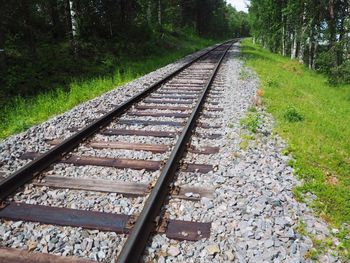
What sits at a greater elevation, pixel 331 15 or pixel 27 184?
pixel 331 15

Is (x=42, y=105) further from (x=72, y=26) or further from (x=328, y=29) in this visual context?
(x=328, y=29)

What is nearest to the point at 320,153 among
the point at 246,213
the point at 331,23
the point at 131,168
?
the point at 246,213

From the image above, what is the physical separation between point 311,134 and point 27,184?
5.14 metres

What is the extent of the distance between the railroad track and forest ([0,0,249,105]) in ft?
15.6

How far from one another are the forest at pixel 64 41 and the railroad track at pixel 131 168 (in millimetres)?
4765

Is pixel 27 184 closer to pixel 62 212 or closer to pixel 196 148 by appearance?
pixel 62 212

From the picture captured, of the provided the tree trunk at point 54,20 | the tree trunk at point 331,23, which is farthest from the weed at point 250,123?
the tree trunk at point 331,23

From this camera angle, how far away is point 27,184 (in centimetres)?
439

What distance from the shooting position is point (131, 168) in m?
4.88

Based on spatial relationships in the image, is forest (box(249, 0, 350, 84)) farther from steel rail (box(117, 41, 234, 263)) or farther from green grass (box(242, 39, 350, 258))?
steel rail (box(117, 41, 234, 263))

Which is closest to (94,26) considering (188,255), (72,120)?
(72,120)

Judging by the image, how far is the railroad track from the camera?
3500 mm

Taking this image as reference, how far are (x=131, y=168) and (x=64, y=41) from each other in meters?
14.0

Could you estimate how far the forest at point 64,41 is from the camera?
38.8 ft
